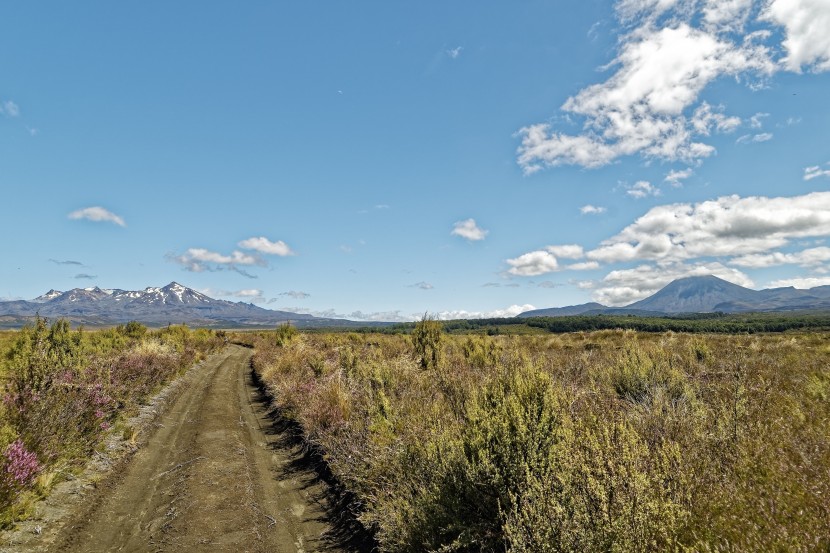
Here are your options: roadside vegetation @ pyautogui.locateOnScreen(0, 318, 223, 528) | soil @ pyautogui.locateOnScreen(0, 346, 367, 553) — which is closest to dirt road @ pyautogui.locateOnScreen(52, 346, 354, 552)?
soil @ pyautogui.locateOnScreen(0, 346, 367, 553)

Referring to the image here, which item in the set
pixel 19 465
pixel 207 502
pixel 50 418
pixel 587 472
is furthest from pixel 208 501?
pixel 587 472

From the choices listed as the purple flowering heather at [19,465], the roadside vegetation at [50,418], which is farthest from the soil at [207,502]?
the purple flowering heather at [19,465]

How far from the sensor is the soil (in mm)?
6016

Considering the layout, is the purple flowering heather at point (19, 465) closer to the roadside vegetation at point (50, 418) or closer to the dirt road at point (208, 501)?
the roadside vegetation at point (50, 418)

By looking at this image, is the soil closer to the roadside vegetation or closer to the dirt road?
the dirt road

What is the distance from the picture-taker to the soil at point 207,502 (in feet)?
19.7

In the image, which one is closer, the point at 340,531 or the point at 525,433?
the point at 525,433

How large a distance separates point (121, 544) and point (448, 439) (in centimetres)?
A: 525

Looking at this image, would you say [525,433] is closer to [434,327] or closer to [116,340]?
[434,327]

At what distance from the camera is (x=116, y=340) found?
1097 inches

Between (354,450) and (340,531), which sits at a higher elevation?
(354,450)

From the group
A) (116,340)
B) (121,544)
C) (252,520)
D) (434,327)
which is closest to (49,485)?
(121,544)

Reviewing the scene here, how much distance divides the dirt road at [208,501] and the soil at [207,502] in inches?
0.6

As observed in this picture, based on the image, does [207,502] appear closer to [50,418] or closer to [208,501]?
[208,501]
